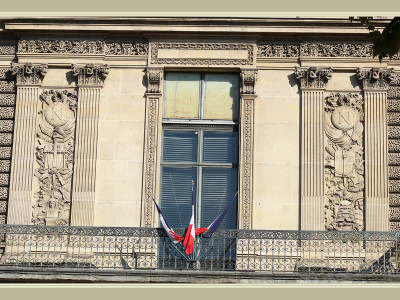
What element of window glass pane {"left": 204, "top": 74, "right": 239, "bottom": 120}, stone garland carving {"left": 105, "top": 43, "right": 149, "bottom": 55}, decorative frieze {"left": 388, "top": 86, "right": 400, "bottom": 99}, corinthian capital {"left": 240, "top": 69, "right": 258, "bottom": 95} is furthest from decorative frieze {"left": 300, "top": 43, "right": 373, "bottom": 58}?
stone garland carving {"left": 105, "top": 43, "right": 149, "bottom": 55}

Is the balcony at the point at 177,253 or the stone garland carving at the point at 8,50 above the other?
the stone garland carving at the point at 8,50

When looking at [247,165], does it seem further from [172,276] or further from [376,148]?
[172,276]

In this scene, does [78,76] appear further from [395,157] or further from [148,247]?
[395,157]

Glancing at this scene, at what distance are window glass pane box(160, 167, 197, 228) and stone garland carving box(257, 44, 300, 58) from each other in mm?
3024

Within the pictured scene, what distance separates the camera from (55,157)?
19562 mm

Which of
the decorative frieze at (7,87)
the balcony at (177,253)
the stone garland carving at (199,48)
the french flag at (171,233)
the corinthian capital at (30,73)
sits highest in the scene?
the stone garland carving at (199,48)

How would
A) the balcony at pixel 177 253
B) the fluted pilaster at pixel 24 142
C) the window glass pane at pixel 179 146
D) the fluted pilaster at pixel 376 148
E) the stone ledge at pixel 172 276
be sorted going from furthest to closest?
1. the window glass pane at pixel 179 146
2. the fluted pilaster at pixel 24 142
3. the fluted pilaster at pixel 376 148
4. the balcony at pixel 177 253
5. the stone ledge at pixel 172 276

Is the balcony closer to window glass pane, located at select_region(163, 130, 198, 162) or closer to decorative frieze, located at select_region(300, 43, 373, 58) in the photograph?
window glass pane, located at select_region(163, 130, 198, 162)

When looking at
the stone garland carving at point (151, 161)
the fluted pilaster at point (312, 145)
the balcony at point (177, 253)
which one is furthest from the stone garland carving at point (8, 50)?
the fluted pilaster at point (312, 145)

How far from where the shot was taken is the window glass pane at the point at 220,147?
64.5 feet

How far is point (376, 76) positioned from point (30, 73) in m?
7.59

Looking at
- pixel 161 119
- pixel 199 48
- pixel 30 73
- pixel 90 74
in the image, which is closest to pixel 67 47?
pixel 90 74

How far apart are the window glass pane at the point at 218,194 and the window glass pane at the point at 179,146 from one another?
19.5 inches

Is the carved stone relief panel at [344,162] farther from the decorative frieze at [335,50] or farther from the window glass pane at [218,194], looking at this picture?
the window glass pane at [218,194]
